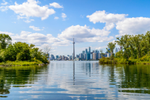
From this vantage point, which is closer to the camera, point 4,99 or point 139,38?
point 4,99

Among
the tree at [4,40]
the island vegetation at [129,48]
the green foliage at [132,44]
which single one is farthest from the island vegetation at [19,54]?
the green foliage at [132,44]

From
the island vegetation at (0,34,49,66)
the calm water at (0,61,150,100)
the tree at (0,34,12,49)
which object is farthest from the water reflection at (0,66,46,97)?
the tree at (0,34,12,49)

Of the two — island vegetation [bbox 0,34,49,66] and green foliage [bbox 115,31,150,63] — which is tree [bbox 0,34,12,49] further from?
green foliage [bbox 115,31,150,63]

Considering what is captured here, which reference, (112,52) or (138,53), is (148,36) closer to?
(138,53)

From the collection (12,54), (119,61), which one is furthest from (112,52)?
(12,54)

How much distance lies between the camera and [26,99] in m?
9.73

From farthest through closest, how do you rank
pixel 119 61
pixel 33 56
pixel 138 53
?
1. pixel 138 53
2. pixel 119 61
3. pixel 33 56

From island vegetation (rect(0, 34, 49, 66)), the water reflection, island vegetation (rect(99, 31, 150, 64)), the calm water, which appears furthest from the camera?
island vegetation (rect(99, 31, 150, 64))

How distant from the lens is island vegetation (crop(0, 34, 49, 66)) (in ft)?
272

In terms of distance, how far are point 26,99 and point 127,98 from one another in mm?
7737

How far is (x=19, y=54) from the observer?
85750 mm

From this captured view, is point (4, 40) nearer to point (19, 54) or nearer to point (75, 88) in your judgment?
point (19, 54)

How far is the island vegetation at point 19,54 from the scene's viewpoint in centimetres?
8279

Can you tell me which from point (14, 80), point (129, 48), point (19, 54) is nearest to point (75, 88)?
point (14, 80)
